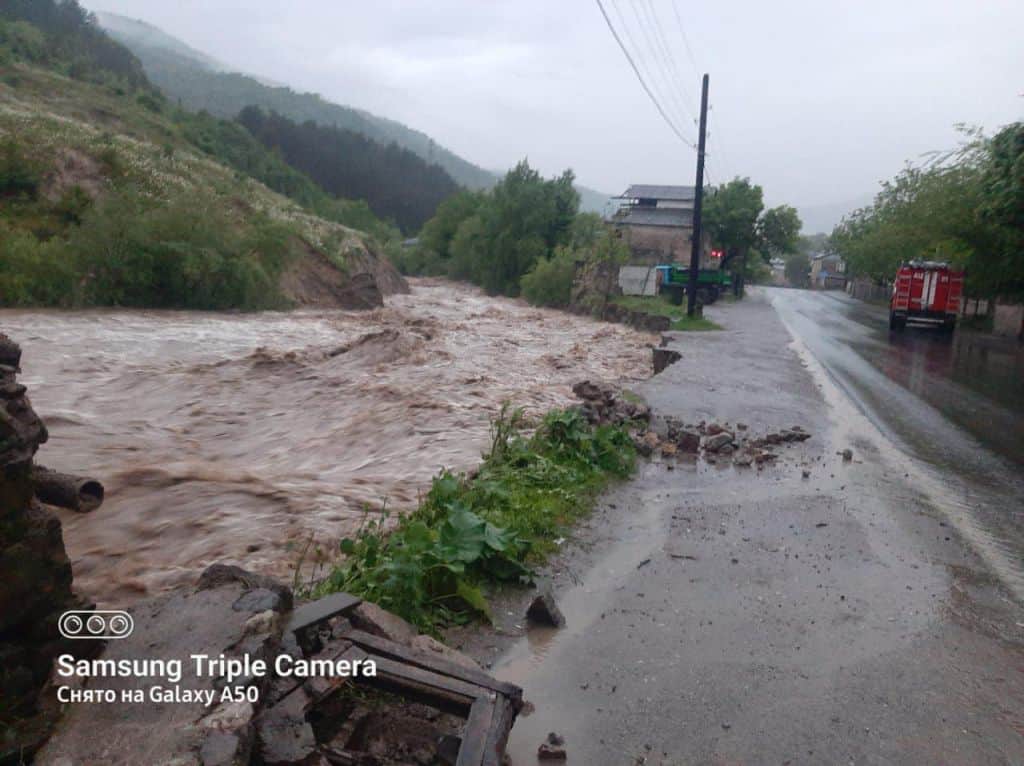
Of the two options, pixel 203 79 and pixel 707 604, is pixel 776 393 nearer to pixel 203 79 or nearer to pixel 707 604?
pixel 707 604

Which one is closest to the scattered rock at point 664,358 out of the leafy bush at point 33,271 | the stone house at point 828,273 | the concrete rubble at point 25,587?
the leafy bush at point 33,271

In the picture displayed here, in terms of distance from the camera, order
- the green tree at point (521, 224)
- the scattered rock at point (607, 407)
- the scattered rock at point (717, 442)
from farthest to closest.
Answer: the green tree at point (521, 224) → the scattered rock at point (607, 407) → the scattered rock at point (717, 442)

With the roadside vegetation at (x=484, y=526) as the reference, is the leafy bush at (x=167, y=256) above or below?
above

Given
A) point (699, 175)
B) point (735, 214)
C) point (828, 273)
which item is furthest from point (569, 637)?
point (828, 273)

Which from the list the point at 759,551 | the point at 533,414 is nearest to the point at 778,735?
the point at 759,551

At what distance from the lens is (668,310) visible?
99.8 feet

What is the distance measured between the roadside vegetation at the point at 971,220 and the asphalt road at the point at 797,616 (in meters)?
9.70

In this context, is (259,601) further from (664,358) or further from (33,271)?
(33,271)

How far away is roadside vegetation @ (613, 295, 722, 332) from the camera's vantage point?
Answer: 25.9 meters

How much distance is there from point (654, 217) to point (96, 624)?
6632 cm

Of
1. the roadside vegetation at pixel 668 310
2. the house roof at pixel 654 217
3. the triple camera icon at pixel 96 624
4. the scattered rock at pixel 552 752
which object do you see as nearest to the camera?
the triple camera icon at pixel 96 624

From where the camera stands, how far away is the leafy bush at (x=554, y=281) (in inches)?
1444

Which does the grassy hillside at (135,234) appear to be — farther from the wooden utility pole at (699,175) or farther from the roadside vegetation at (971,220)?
the roadside vegetation at (971,220)

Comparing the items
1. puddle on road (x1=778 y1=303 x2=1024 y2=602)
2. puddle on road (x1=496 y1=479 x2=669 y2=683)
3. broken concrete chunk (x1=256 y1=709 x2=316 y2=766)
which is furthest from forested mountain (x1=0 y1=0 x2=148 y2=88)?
broken concrete chunk (x1=256 y1=709 x2=316 y2=766)
